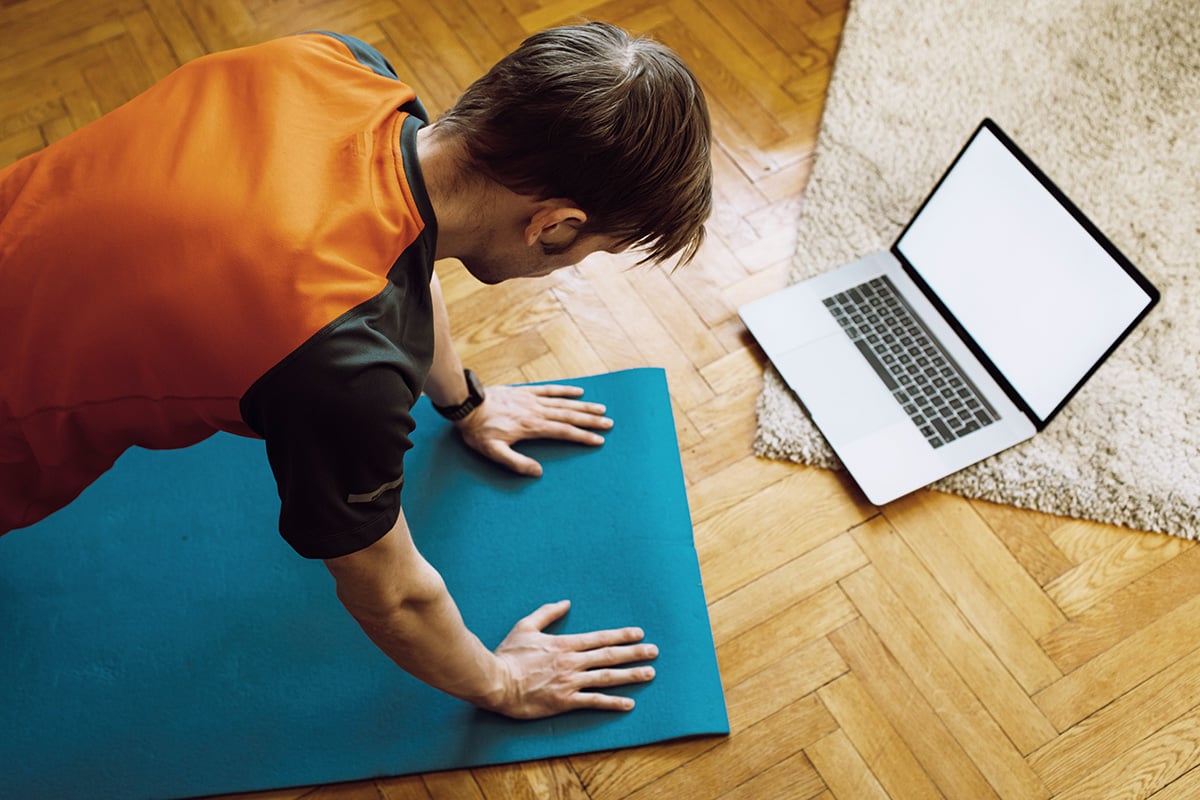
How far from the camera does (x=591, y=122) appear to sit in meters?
0.72

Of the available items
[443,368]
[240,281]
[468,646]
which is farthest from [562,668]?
[240,281]

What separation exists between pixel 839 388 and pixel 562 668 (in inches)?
21.8

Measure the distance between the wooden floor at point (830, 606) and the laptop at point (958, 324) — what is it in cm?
6

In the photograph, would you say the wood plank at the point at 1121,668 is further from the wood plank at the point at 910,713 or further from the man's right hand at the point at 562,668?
the man's right hand at the point at 562,668

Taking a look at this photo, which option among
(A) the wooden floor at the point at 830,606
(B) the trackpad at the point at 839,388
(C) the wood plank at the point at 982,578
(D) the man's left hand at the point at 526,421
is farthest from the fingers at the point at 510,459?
(C) the wood plank at the point at 982,578

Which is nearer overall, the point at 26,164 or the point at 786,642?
the point at 26,164

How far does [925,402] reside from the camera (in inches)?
49.1

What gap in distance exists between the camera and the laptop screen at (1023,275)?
107 cm

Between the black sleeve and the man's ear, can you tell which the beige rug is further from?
the black sleeve

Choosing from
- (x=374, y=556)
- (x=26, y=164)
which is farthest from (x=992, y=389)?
(x=26, y=164)

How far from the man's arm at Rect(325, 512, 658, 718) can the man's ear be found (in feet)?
0.90

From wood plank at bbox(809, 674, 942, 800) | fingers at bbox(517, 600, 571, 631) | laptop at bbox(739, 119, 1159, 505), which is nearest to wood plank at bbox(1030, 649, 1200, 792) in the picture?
wood plank at bbox(809, 674, 942, 800)

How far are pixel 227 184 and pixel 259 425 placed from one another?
0.62 feet

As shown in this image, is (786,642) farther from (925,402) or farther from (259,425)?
(259,425)
